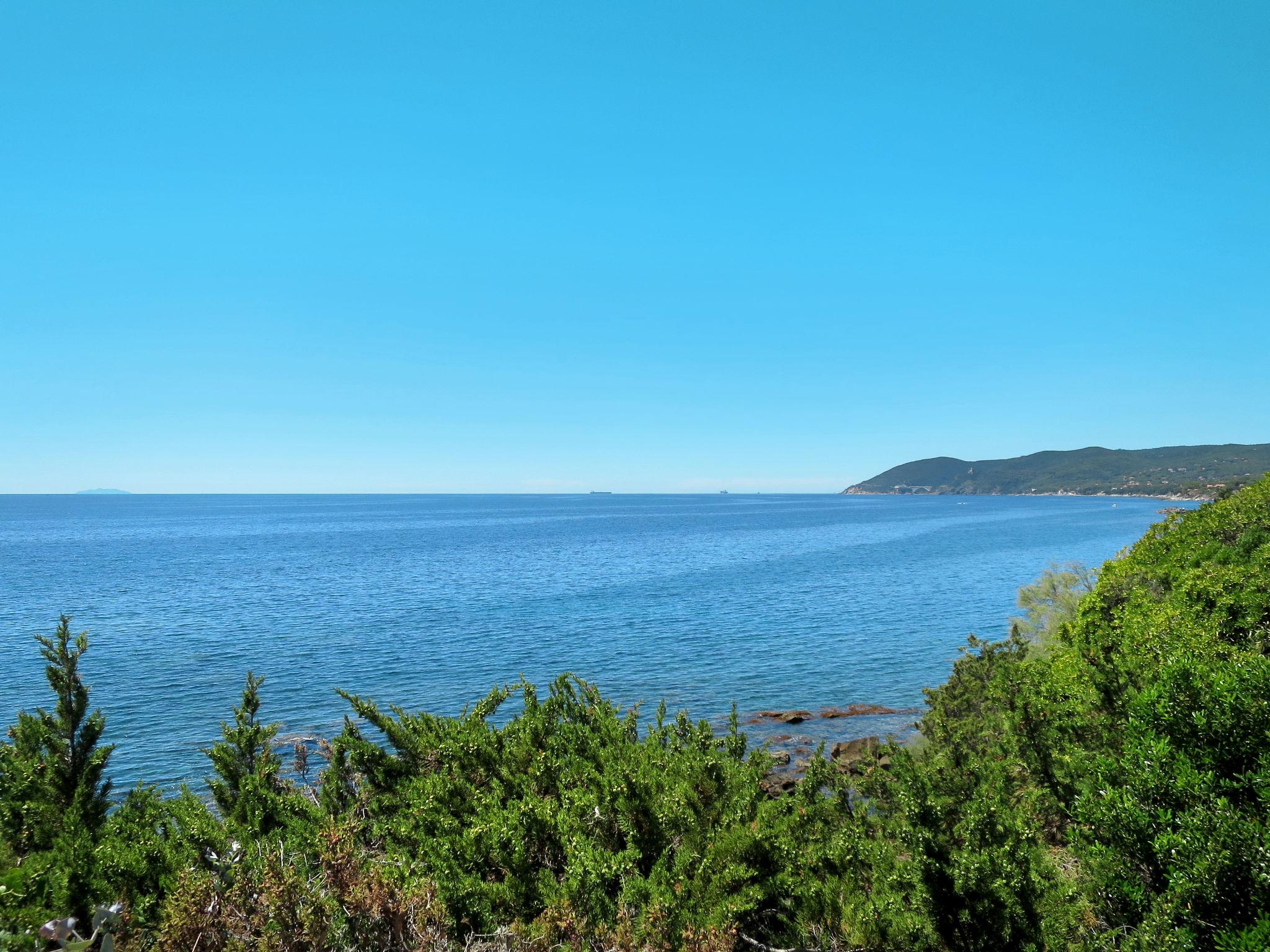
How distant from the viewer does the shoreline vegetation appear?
687 centimetres

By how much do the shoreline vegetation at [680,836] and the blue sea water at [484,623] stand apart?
61.2 ft

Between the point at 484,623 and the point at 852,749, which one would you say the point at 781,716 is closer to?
the point at 852,749

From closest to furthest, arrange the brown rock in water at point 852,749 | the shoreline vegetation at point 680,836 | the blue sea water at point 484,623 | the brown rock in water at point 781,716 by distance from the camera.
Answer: the shoreline vegetation at point 680,836 < the brown rock in water at point 852,749 < the brown rock in water at point 781,716 < the blue sea water at point 484,623

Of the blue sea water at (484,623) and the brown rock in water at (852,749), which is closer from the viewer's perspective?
the brown rock in water at (852,749)

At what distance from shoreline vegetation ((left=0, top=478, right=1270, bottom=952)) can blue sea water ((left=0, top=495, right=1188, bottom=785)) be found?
Result: 734 inches

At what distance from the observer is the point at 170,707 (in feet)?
112

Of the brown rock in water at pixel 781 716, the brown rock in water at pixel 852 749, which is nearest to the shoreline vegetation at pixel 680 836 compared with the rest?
the brown rock in water at pixel 852 749

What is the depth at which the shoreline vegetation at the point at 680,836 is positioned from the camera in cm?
687

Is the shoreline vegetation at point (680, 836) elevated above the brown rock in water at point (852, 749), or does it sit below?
above

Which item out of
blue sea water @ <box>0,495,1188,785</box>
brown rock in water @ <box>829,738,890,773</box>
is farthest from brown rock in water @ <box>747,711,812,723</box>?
brown rock in water @ <box>829,738,890,773</box>

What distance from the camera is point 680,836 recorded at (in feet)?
34.5

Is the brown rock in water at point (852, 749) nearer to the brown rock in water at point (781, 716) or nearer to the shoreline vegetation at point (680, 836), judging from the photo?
the brown rock in water at point (781, 716)

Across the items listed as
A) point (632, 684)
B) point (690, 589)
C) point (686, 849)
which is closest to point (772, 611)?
point (690, 589)

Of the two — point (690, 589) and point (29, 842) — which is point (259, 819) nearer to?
point (29, 842)
